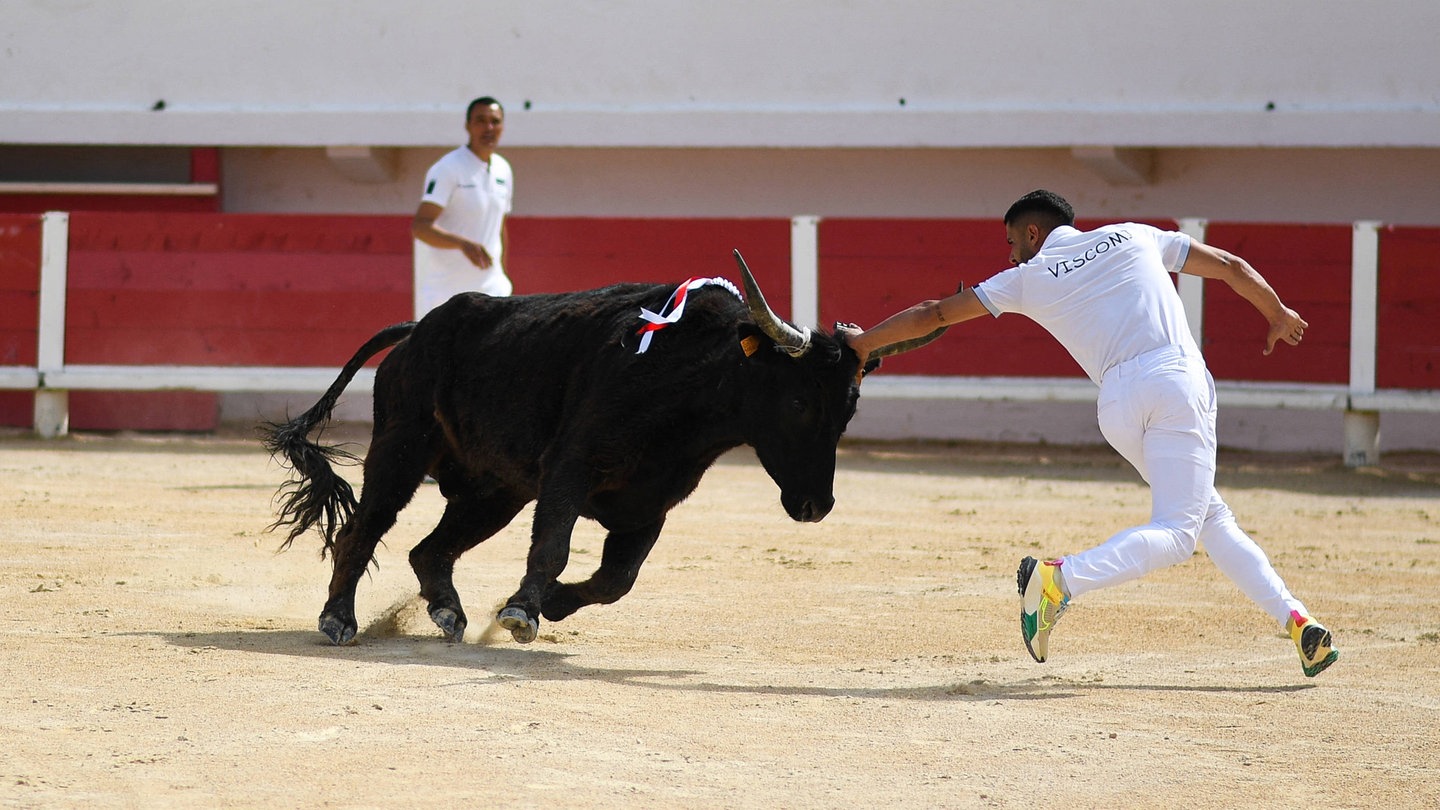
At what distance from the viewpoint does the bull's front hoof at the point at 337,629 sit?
4.63m

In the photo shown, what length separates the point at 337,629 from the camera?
465 cm

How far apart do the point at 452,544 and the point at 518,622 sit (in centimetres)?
87

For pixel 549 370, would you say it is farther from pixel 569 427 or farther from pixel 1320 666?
pixel 1320 666

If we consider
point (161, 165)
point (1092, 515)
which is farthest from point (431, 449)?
point (161, 165)

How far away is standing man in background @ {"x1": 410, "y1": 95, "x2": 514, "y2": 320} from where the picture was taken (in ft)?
24.2

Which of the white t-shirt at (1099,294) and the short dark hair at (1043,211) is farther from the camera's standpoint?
the short dark hair at (1043,211)

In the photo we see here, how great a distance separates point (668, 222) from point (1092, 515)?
3758mm

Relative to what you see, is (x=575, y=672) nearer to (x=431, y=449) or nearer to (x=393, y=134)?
(x=431, y=449)

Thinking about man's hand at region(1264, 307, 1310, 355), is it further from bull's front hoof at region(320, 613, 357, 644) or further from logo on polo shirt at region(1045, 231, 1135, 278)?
bull's front hoof at region(320, 613, 357, 644)

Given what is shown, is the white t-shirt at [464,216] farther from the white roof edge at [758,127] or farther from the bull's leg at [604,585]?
the white roof edge at [758,127]

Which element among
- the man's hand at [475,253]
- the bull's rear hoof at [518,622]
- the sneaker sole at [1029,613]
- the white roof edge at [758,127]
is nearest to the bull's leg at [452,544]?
the bull's rear hoof at [518,622]

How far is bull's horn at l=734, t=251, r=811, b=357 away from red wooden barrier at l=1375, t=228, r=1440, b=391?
665 cm

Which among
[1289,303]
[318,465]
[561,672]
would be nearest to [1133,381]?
[561,672]

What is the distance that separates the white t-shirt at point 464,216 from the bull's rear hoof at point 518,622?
3315 millimetres
